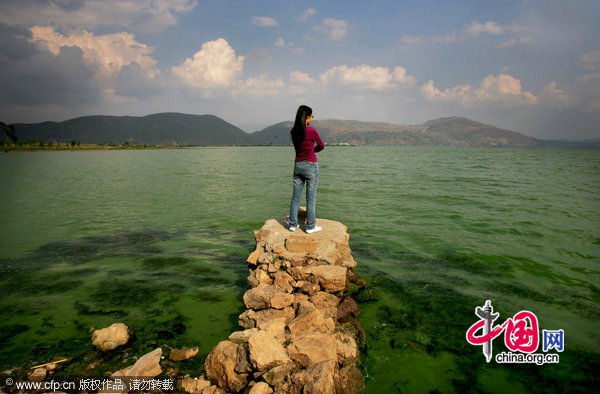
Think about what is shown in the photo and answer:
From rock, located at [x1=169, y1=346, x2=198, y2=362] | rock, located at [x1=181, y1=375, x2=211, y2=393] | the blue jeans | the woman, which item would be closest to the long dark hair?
the woman

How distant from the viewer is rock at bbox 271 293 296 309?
256 inches

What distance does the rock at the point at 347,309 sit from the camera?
22.1 ft

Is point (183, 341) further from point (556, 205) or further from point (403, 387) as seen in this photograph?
point (556, 205)

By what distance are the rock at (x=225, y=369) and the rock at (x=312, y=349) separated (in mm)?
896

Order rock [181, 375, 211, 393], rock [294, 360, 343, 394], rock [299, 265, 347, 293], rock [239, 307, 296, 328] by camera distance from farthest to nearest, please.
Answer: rock [299, 265, 347, 293]
rock [239, 307, 296, 328]
rock [181, 375, 211, 393]
rock [294, 360, 343, 394]

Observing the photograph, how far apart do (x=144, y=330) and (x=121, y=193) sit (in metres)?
22.9

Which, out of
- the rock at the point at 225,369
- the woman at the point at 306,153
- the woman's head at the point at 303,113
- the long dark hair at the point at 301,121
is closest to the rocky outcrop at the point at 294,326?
the rock at the point at 225,369

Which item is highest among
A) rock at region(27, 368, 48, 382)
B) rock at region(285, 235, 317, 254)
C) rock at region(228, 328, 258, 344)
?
rock at region(285, 235, 317, 254)

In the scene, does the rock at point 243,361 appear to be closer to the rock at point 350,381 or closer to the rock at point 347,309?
the rock at point 350,381

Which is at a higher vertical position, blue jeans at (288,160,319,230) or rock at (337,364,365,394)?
blue jeans at (288,160,319,230)

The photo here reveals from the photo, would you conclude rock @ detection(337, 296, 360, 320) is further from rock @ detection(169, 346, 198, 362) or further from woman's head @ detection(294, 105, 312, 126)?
woman's head @ detection(294, 105, 312, 126)

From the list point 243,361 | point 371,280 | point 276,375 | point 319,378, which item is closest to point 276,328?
point 243,361

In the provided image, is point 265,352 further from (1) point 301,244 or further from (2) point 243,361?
(1) point 301,244

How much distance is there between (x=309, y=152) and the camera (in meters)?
7.99
